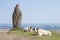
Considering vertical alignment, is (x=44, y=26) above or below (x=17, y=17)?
below

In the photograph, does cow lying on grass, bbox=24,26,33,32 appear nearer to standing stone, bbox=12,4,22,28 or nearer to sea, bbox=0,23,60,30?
sea, bbox=0,23,60,30

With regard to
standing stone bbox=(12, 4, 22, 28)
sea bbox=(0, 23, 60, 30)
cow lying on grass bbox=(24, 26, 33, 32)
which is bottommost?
cow lying on grass bbox=(24, 26, 33, 32)

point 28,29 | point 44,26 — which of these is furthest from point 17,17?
point 44,26

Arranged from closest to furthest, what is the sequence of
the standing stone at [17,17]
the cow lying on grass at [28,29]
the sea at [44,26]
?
the cow lying on grass at [28,29]
the sea at [44,26]
the standing stone at [17,17]

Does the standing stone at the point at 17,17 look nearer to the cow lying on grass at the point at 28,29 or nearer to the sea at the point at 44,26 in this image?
the sea at the point at 44,26

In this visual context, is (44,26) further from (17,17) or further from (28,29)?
(17,17)

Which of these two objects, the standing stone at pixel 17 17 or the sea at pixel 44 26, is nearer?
the sea at pixel 44 26

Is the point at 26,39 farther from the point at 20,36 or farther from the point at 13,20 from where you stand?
the point at 13,20

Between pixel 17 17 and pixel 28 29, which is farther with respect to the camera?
pixel 17 17

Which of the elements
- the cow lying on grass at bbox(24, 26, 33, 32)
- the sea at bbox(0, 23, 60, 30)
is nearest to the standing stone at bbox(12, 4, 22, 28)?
the sea at bbox(0, 23, 60, 30)

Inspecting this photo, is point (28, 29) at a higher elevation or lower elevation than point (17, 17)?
lower

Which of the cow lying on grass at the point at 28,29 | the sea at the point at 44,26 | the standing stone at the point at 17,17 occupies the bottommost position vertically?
the cow lying on grass at the point at 28,29

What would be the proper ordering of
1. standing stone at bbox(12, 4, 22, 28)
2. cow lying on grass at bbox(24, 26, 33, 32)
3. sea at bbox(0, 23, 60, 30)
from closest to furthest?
cow lying on grass at bbox(24, 26, 33, 32) → sea at bbox(0, 23, 60, 30) → standing stone at bbox(12, 4, 22, 28)

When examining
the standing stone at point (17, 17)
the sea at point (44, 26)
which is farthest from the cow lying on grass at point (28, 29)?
the standing stone at point (17, 17)
